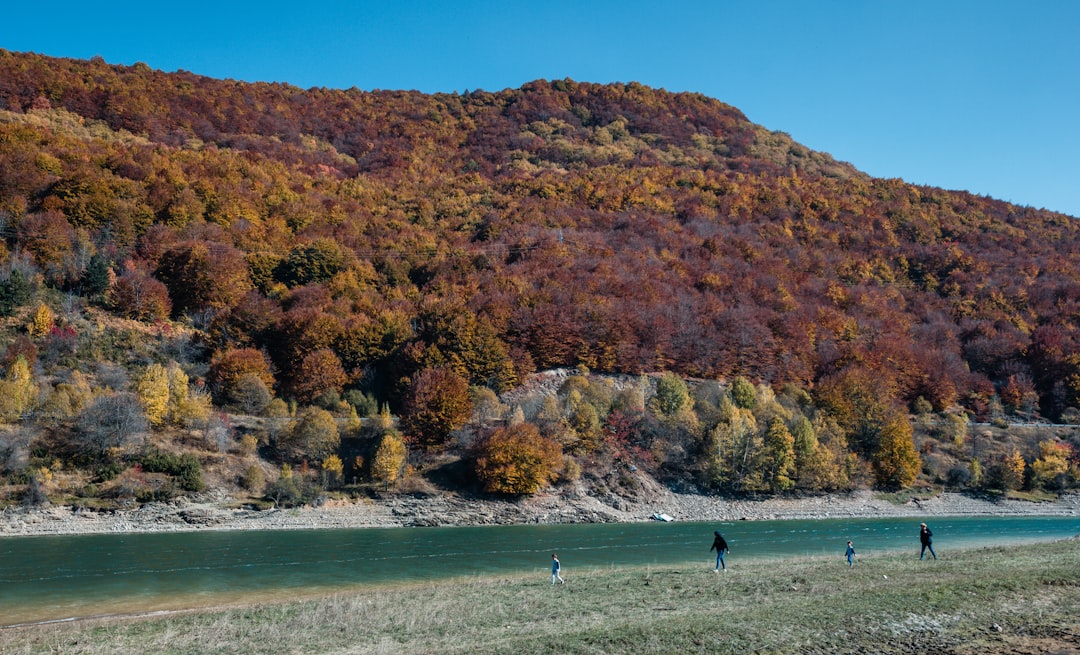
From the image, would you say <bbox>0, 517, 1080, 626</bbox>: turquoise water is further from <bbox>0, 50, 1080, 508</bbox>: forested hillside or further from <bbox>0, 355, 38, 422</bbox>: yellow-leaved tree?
<bbox>0, 355, 38, 422</bbox>: yellow-leaved tree

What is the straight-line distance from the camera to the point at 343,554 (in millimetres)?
40812

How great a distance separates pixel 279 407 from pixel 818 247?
4134 inches

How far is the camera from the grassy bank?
17422 mm

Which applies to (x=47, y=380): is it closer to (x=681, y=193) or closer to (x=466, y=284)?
(x=466, y=284)

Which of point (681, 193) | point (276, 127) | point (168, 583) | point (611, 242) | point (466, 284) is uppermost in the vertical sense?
point (276, 127)

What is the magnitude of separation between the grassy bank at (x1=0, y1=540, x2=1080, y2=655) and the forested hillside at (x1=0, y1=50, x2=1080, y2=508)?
35.1 metres

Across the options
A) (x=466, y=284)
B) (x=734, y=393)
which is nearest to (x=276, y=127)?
(x=466, y=284)

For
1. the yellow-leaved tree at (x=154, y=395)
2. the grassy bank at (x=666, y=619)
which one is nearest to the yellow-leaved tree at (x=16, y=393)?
the yellow-leaved tree at (x=154, y=395)

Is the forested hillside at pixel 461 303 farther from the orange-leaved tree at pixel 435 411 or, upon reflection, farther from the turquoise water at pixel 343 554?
the turquoise water at pixel 343 554

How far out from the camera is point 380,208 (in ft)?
420

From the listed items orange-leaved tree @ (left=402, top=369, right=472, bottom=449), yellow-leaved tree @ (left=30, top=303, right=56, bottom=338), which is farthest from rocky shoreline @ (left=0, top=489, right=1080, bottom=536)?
yellow-leaved tree @ (left=30, top=303, right=56, bottom=338)

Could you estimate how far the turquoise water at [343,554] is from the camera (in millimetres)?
29611

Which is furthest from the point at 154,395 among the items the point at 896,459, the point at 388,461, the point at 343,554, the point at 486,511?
the point at 896,459

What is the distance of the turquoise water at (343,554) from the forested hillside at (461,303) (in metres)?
11.2
